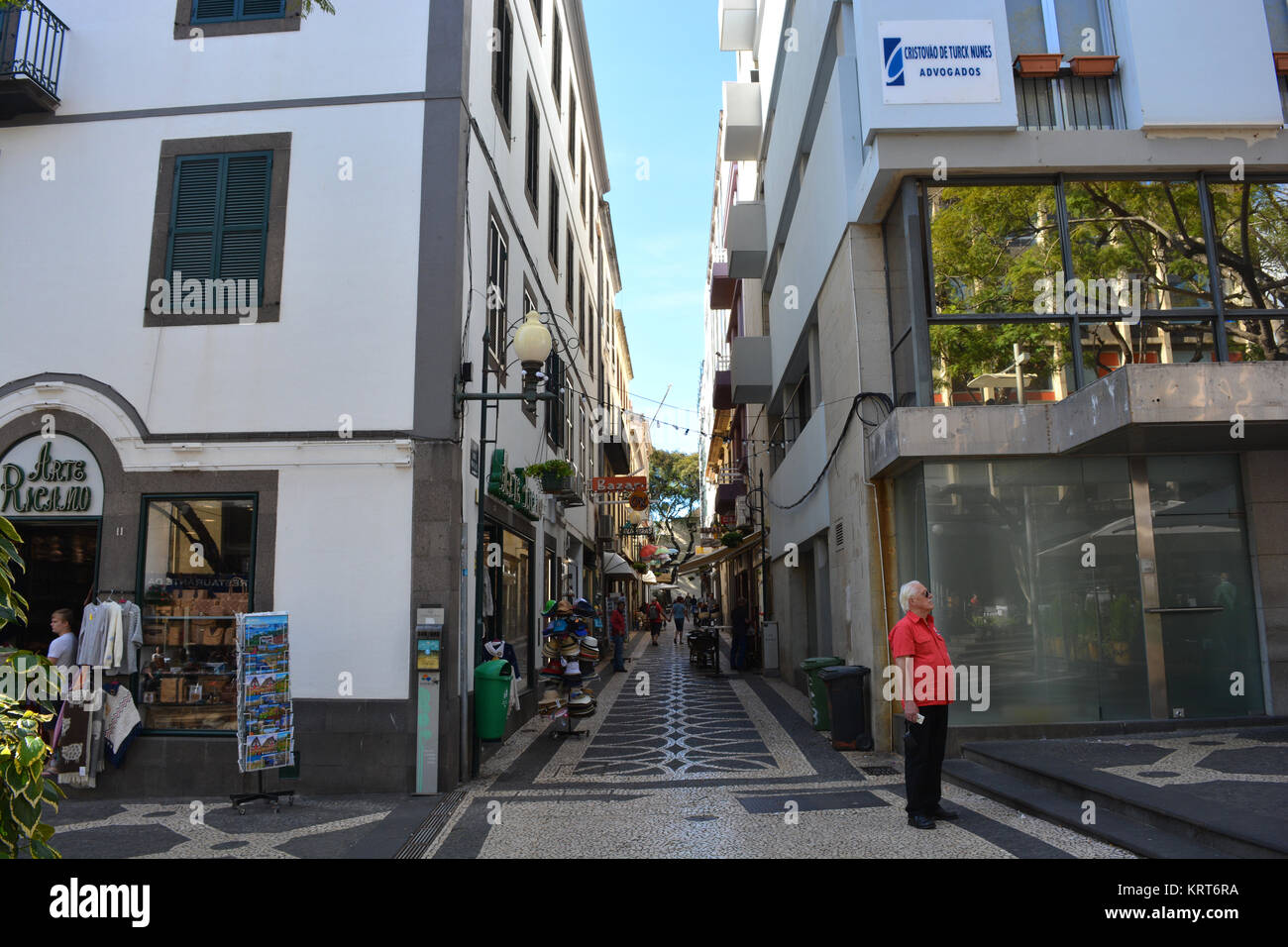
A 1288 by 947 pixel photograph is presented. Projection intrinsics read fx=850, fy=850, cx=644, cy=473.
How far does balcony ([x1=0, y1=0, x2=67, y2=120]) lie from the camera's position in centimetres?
988

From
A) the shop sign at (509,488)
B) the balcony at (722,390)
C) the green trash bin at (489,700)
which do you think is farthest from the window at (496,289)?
the balcony at (722,390)

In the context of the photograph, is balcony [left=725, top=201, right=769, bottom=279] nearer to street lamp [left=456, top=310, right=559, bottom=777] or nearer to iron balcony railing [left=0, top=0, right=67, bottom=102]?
street lamp [left=456, top=310, right=559, bottom=777]

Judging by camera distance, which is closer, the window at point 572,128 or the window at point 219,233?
the window at point 219,233

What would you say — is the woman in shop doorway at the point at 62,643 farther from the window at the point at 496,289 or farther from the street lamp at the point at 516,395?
the window at the point at 496,289

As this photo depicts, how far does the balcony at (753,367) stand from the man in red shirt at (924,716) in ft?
49.3

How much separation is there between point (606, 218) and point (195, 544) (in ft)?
70.4

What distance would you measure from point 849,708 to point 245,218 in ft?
29.6

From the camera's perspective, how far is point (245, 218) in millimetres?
9680

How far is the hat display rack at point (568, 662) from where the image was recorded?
1163 cm

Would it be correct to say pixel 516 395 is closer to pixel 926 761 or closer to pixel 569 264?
pixel 926 761

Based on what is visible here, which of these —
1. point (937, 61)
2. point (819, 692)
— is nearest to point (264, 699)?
point (819, 692)

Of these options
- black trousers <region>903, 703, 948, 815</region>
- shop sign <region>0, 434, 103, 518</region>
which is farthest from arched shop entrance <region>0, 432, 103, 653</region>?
black trousers <region>903, 703, 948, 815</region>

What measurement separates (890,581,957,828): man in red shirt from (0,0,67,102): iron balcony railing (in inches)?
449
